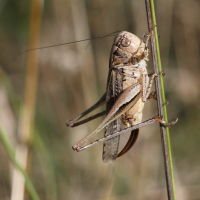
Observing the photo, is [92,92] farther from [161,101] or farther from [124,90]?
[161,101]

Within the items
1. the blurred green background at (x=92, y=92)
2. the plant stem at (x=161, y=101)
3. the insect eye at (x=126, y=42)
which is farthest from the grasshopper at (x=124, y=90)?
the blurred green background at (x=92, y=92)

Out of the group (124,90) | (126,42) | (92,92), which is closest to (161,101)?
(124,90)

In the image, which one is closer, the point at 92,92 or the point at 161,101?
the point at 161,101

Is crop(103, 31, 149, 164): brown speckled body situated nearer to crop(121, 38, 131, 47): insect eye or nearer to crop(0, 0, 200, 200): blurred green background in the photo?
crop(121, 38, 131, 47): insect eye

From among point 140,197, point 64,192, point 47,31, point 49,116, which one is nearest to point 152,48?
point 140,197

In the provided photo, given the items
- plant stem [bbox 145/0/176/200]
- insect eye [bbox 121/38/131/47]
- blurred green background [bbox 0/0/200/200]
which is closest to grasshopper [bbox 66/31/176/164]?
insect eye [bbox 121/38/131/47]

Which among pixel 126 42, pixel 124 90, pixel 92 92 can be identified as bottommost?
pixel 92 92

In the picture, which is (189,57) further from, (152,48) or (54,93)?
(152,48)
